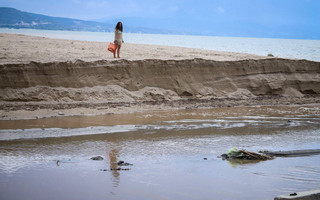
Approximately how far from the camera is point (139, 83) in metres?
13.2

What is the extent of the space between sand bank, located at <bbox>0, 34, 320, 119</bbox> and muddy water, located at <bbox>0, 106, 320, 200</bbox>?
1.45 metres

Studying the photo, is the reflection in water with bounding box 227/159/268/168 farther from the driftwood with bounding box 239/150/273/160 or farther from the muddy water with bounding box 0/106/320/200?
the driftwood with bounding box 239/150/273/160

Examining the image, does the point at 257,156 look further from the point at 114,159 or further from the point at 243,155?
the point at 114,159

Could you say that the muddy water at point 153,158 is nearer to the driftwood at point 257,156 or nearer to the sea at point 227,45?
the driftwood at point 257,156

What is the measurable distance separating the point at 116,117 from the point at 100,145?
2.67m

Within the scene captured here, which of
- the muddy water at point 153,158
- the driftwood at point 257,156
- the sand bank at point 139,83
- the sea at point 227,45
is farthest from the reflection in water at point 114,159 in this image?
the sea at point 227,45

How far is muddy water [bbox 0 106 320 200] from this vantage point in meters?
5.79

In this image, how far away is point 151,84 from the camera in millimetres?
13414

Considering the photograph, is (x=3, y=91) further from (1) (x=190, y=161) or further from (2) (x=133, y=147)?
(1) (x=190, y=161)

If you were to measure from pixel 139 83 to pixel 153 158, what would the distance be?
6.14m

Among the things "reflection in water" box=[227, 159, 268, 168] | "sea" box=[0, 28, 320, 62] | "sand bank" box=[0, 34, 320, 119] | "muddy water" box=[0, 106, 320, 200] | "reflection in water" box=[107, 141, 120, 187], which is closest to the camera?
"muddy water" box=[0, 106, 320, 200]

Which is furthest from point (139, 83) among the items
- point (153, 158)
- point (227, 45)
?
point (227, 45)

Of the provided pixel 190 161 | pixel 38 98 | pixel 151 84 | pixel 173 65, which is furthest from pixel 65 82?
pixel 190 161

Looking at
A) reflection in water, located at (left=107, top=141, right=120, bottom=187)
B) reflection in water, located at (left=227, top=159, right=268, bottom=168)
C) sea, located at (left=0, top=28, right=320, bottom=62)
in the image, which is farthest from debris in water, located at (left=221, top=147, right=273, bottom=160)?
sea, located at (left=0, top=28, right=320, bottom=62)
